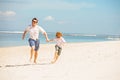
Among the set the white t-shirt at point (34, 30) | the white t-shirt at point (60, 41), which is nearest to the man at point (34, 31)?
the white t-shirt at point (34, 30)

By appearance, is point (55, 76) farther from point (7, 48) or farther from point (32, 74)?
point (7, 48)

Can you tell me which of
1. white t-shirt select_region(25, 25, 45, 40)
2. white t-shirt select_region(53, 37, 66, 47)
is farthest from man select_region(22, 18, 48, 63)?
white t-shirt select_region(53, 37, 66, 47)

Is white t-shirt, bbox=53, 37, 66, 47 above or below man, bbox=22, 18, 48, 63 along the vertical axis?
below

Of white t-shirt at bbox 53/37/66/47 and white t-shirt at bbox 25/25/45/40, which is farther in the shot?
white t-shirt at bbox 53/37/66/47

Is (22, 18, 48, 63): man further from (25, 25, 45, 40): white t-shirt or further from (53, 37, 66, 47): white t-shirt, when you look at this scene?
(53, 37, 66, 47): white t-shirt

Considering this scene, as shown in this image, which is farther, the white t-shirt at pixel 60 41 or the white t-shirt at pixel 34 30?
the white t-shirt at pixel 60 41

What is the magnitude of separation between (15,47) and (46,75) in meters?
3.01

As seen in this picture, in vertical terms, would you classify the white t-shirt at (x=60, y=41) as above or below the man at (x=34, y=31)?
below

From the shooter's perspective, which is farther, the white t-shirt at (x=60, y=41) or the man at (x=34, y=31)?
the white t-shirt at (x=60, y=41)

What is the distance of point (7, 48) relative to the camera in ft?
17.6

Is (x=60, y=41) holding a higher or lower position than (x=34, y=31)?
lower

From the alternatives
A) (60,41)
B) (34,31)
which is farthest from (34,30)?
(60,41)

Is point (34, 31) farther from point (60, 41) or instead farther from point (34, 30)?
point (60, 41)

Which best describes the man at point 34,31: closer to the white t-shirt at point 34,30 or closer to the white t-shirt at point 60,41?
the white t-shirt at point 34,30
